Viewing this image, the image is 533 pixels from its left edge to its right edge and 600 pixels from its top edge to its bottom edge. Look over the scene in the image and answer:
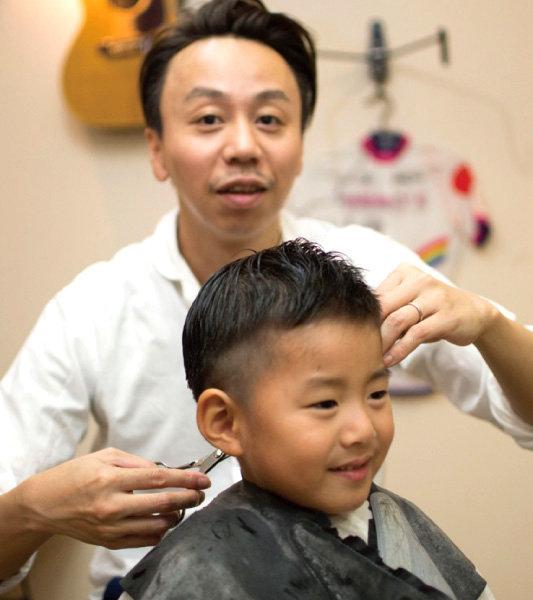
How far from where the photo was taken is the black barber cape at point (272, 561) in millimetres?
670

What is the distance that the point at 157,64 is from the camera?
4.11 ft

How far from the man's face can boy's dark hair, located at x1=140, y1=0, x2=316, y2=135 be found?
3 cm

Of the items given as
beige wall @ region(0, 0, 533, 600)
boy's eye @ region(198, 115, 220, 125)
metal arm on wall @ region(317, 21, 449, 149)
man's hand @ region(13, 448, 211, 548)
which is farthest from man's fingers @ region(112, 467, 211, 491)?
metal arm on wall @ region(317, 21, 449, 149)

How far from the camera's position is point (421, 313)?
82 centimetres

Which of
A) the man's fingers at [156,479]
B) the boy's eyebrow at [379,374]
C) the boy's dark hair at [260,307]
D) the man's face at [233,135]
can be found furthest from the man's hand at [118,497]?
the man's face at [233,135]

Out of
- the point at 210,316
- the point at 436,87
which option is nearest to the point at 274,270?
the point at 210,316

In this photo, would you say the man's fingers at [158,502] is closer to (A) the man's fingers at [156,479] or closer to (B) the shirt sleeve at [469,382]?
(A) the man's fingers at [156,479]

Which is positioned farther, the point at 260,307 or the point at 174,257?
the point at 174,257

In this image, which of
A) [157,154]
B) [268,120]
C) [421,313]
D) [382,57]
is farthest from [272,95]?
[382,57]

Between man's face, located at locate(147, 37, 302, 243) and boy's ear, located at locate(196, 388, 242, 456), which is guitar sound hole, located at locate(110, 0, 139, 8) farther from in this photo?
boy's ear, located at locate(196, 388, 242, 456)

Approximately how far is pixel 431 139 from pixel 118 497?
1.27 meters

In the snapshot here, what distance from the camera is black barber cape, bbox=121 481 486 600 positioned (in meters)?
0.67

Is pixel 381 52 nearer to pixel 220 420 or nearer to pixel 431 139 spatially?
pixel 431 139

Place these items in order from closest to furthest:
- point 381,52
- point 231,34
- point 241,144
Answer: point 241,144 → point 231,34 → point 381,52
